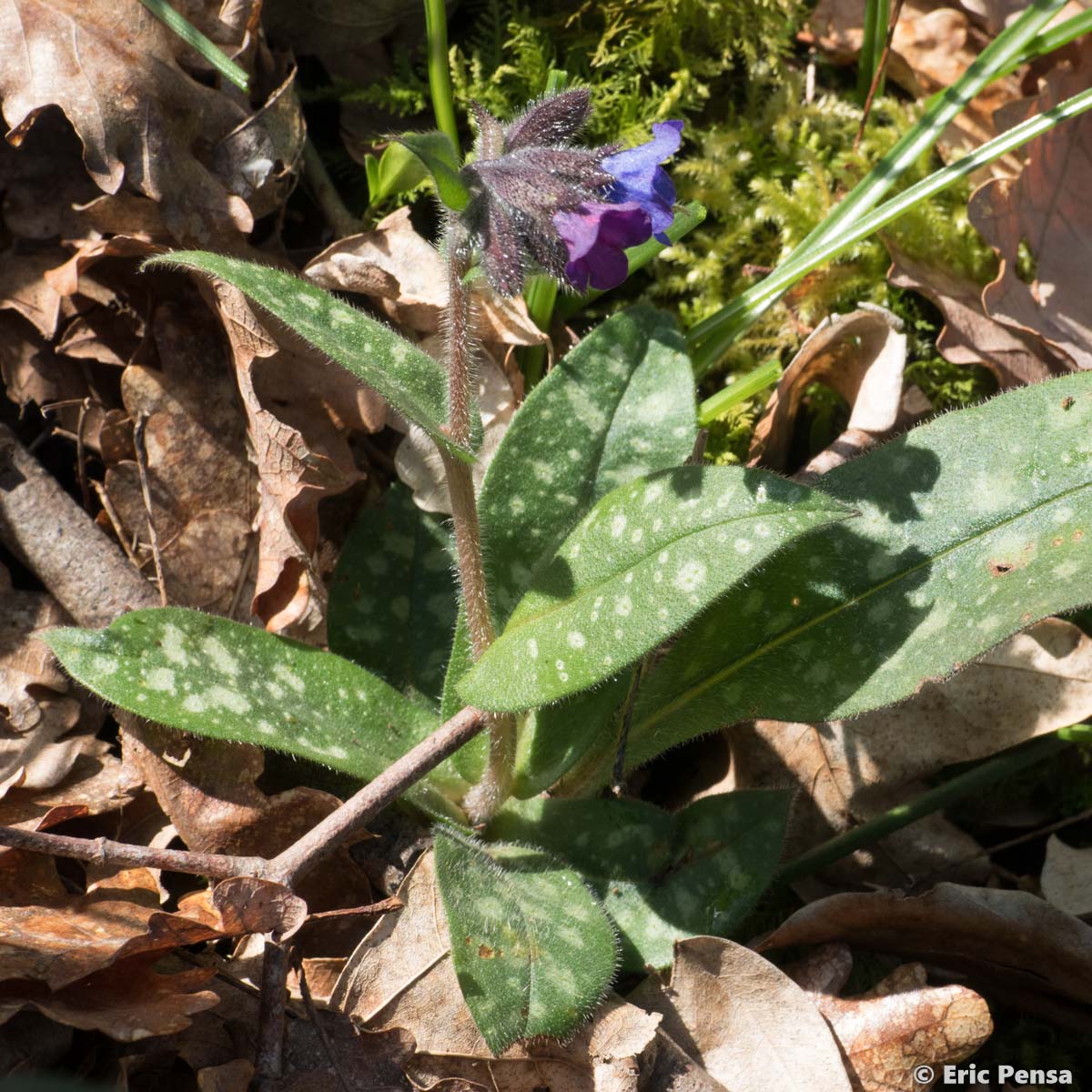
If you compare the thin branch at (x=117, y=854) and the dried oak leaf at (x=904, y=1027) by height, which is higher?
the thin branch at (x=117, y=854)

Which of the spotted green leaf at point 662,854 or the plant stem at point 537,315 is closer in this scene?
the spotted green leaf at point 662,854

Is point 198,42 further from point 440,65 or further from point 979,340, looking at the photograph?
point 979,340

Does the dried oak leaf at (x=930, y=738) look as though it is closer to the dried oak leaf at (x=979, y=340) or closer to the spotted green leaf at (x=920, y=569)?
the spotted green leaf at (x=920, y=569)

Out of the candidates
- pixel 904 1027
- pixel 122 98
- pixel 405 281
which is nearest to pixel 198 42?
pixel 122 98

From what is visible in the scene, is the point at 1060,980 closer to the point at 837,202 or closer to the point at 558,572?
the point at 558,572

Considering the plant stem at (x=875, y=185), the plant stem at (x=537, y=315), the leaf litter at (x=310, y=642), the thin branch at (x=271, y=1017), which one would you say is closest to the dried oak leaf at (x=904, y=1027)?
the leaf litter at (x=310, y=642)
